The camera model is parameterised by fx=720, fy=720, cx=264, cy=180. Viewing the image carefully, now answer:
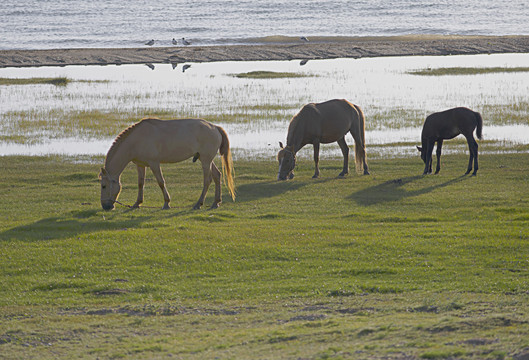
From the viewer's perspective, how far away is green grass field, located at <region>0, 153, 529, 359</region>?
7.27 metres

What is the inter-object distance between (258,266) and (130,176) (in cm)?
975

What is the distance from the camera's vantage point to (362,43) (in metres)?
72.8

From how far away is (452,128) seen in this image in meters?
19.3

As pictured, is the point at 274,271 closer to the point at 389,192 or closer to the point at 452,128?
the point at 389,192

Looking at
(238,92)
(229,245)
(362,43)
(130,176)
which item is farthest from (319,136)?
(362,43)

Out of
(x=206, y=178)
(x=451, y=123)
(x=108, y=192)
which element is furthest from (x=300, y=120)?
(x=108, y=192)

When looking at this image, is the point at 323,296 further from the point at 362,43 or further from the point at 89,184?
the point at 362,43

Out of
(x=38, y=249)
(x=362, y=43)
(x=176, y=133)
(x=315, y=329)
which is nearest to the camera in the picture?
(x=315, y=329)

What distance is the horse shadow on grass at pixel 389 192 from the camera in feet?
54.0

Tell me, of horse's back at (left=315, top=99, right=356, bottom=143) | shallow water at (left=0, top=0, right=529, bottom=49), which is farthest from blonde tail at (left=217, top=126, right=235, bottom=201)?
shallow water at (left=0, top=0, right=529, bottom=49)

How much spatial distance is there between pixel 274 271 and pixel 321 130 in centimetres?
1000

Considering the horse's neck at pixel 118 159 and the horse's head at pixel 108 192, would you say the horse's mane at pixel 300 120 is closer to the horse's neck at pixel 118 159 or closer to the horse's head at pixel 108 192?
the horse's neck at pixel 118 159

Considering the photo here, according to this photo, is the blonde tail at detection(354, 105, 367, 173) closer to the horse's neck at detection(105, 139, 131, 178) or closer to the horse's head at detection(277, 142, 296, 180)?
the horse's head at detection(277, 142, 296, 180)

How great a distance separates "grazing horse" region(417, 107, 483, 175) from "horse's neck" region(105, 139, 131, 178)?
8.51 metres
